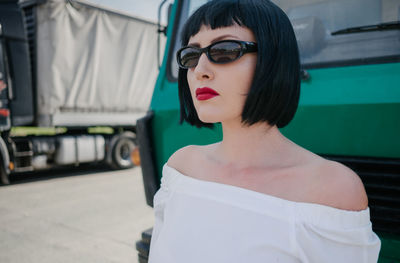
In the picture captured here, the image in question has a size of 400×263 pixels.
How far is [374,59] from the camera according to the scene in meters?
1.67

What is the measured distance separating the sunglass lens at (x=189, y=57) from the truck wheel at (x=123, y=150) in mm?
6890

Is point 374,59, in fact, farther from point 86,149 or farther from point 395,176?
point 86,149

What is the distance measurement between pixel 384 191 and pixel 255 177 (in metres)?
0.79

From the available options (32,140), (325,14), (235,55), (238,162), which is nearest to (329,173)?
(238,162)

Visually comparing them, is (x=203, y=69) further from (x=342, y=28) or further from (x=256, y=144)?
(x=342, y=28)

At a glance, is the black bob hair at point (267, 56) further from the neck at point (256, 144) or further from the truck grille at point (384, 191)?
the truck grille at point (384, 191)

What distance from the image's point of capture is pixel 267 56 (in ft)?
3.23

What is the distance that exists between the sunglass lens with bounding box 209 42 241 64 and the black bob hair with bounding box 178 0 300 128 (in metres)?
0.07

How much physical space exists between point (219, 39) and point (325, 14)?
1.08 meters

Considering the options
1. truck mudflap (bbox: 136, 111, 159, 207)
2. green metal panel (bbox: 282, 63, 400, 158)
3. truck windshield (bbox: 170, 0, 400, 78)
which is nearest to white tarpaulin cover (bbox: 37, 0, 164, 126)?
truck mudflap (bbox: 136, 111, 159, 207)

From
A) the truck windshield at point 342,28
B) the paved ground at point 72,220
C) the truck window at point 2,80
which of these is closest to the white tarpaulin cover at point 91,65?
the truck window at point 2,80

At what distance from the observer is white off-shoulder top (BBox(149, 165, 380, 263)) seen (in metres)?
0.90

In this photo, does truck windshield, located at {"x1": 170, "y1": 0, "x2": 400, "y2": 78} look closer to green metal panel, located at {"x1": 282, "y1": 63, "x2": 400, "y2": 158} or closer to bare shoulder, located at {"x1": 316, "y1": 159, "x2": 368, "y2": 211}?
green metal panel, located at {"x1": 282, "y1": 63, "x2": 400, "y2": 158}

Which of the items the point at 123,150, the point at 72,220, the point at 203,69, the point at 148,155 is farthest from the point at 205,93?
the point at 123,150
